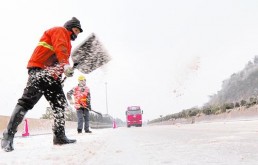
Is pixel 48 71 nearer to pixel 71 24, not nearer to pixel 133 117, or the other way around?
pixel 71 24

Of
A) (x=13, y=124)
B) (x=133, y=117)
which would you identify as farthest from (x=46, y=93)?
(x=133, y=117)

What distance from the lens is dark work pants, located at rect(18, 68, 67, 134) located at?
19.6 ft

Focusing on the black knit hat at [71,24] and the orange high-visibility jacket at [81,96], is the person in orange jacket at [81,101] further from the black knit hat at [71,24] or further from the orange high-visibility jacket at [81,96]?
the black knit hat at [71,24]

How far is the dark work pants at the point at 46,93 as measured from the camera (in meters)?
5.96

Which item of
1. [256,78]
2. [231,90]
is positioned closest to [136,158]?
[256,78]

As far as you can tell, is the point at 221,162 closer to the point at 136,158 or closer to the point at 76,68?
the point at 136,158

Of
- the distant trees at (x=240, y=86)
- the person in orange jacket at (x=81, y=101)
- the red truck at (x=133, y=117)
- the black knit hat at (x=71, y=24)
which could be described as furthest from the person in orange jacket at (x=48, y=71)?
the distant trees at (x=240, y=86)

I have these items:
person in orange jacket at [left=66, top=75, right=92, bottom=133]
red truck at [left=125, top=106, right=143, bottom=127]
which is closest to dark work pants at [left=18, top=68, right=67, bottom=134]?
person in orange jacket at [left=66, top=75, right=92, bottom=133]

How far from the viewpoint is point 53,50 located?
20.4ft

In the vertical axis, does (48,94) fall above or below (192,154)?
above

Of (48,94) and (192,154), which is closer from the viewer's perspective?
(192,154)

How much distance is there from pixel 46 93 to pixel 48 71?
1.26 feet

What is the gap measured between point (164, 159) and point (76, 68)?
4.24 meters

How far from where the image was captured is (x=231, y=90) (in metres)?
72.9
